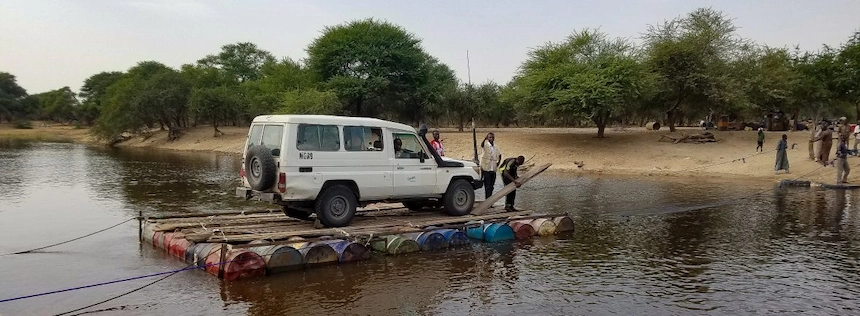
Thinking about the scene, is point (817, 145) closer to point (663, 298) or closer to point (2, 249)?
point (663, 298)

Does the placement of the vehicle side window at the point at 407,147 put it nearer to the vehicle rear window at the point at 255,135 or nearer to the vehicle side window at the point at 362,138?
the vehicle side window at the point at 362,138

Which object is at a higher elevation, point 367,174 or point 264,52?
point 264,52

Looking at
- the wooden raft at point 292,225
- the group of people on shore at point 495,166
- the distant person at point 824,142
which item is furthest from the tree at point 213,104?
the wooden raft at point 292,225

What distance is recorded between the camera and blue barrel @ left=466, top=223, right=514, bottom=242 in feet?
43.4

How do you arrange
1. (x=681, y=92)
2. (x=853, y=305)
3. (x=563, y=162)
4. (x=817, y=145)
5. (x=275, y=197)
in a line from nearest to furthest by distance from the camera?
(x=853, y=305), (x=275, y=197), (x=817, y=145), (x=563, y=162), (x=681, y=92)

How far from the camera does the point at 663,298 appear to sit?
9289mm

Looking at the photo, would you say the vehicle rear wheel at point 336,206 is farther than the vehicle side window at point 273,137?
Yes

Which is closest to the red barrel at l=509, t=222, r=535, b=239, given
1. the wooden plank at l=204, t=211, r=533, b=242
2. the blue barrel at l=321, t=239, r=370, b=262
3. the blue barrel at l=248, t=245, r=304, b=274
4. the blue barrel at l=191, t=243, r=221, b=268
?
the wooden plank at l=204, t=211, r=533, b=242

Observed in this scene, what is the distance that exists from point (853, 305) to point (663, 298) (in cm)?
255

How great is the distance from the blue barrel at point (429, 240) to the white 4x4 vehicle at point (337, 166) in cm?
115

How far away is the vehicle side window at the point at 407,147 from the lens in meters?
13.0

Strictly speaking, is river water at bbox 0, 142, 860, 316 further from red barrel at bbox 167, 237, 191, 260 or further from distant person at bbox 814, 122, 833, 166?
distant person at bbox 814, 122, 833, 166

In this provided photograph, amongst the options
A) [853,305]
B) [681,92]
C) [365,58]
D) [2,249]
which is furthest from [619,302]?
[365,58]

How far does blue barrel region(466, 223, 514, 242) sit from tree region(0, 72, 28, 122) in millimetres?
111669
